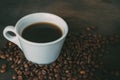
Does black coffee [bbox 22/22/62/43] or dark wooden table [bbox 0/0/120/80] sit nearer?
black coffee [bbox 22/22/62/43]

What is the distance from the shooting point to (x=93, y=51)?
69cm

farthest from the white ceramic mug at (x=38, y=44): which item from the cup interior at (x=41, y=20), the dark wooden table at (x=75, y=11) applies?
the dark wooden table at (x=75, y=11)

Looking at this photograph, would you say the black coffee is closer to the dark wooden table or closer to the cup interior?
the cup interior

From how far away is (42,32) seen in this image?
2.07 ft

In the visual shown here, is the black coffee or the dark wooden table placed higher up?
the black coffee

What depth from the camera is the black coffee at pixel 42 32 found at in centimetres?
62

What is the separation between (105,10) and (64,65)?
0.25m

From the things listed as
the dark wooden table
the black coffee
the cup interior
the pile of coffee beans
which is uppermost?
the cup interior

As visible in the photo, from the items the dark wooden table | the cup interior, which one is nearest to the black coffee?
the cup interior

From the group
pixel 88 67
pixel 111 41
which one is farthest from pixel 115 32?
pixel 88 67

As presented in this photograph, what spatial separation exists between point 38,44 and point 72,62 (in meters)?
0.12

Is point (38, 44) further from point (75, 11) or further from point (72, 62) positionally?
point (75, 11)

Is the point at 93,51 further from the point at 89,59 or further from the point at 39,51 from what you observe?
the point at 39,51

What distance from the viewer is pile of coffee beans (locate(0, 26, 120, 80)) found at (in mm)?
636
